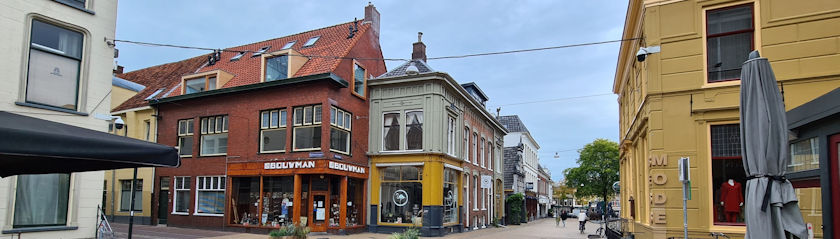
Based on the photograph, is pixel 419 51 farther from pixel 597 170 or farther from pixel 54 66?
pixel 597 170

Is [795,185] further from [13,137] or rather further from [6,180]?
[6,180]

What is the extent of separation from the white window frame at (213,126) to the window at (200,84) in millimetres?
1408

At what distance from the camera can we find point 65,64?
414 inches

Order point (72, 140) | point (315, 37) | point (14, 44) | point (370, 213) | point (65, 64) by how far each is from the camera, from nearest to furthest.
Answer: point (72, 140)
point (14, 44)
point (65, 64)
point (370, 213)
point (315, 37)

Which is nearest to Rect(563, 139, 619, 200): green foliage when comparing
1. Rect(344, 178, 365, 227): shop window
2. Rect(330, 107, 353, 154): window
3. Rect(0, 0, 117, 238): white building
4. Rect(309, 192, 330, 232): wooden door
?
Rect(344, 178, 365, 227): shop window

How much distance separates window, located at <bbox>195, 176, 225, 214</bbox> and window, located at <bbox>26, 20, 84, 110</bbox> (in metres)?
13.4

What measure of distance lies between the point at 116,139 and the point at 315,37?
21.0 m

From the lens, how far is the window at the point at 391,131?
23984 millimetres

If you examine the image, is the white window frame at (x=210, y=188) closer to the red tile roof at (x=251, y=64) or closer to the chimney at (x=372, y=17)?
the red tile roof at (x=251, y=64)

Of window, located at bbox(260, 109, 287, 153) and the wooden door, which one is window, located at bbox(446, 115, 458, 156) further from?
window, located at bbox(260, 109, 287, 153)

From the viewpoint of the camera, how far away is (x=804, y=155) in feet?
27.2

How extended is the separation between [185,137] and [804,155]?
23891mm

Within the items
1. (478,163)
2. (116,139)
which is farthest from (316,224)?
(116,139)

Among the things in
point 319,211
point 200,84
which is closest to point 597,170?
point 319,211
